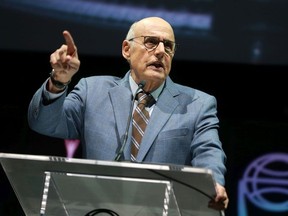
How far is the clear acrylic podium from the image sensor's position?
1.80m

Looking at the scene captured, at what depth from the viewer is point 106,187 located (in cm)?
187

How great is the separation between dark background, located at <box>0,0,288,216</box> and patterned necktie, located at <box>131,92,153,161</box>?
56.8 inches

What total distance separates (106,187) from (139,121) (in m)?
0.61

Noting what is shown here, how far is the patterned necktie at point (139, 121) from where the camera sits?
7.88 feet

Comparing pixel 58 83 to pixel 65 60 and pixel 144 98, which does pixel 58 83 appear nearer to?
pixel 65 60

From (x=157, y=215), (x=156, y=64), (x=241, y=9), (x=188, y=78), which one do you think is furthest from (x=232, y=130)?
(x=157, y=215)

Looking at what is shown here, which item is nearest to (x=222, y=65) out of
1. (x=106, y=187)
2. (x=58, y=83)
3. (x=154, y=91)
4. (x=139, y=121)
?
(x=154, y=91)

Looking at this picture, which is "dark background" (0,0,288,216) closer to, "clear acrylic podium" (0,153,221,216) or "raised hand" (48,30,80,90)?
"raised hand" (48,30,80,90)

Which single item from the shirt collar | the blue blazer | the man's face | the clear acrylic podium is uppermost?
the man's face

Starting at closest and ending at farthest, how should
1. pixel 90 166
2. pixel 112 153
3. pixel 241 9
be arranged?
pixel 90 166 < pixel 112 153 < pixel 241 9

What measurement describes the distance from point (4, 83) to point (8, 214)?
2.78 feet

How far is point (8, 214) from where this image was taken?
421 cm

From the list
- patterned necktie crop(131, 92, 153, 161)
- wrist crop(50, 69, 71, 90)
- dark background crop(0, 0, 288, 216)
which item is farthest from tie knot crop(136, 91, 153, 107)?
dark background crop(0, 0, 288, 216)

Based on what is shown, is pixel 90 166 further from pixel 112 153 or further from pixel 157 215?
pixel 112 153
